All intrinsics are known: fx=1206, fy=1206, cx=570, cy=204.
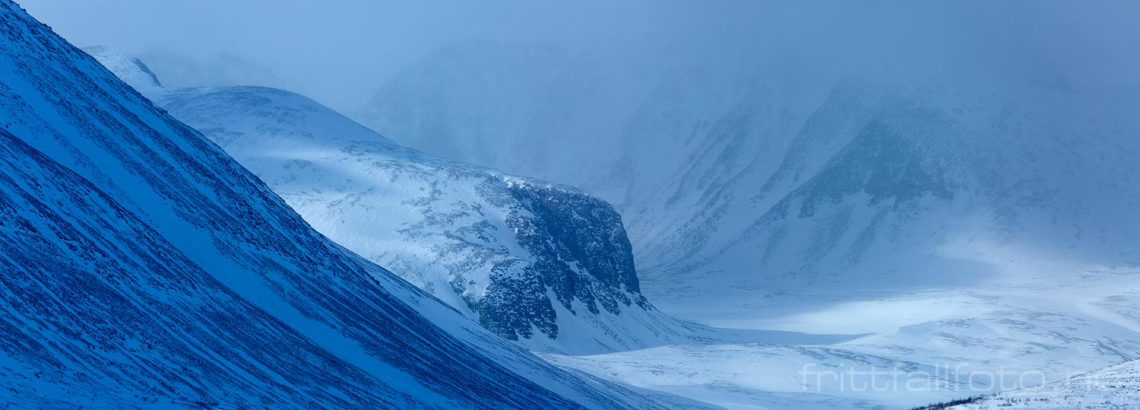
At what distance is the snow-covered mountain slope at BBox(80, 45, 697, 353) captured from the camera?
447 feet

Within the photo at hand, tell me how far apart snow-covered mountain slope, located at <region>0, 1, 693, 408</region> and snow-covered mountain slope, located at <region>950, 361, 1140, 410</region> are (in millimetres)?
26843

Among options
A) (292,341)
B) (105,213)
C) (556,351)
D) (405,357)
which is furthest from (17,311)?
(556,351)

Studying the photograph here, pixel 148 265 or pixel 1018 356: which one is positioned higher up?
pixel 1018 356

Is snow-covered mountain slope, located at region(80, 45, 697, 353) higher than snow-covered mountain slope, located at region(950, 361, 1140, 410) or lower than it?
higher

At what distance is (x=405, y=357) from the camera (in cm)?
6688

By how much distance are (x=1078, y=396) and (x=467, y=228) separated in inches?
3977

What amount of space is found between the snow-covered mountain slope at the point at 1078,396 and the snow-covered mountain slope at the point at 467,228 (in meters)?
77.6

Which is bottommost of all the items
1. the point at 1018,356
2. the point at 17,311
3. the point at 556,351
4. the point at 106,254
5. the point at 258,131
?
the point at 17,311

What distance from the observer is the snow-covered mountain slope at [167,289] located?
43.8 meters

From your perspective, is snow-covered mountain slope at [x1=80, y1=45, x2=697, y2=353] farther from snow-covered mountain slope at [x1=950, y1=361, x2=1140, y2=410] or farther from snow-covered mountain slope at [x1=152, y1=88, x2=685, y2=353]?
snow-covered mountain slope at [x1=950, y1=361, x2=1140, y2=410]

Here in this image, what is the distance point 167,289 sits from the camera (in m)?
53.1

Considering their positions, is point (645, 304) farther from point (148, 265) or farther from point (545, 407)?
point (148, 265)

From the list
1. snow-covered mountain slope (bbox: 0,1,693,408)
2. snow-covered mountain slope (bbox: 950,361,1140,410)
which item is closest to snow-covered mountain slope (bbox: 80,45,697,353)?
snow-covered mountain slope (bbox: 0,1,693,408)

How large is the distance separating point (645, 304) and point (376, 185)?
42.0 m
